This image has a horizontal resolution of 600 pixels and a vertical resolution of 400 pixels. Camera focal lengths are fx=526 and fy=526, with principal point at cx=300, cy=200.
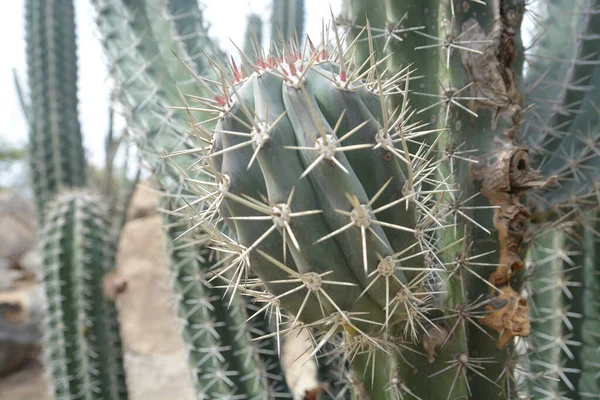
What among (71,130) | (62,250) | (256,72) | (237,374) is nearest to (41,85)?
(71,130)

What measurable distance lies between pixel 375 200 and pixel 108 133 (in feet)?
13.1

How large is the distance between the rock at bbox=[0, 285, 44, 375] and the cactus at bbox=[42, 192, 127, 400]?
169 inches

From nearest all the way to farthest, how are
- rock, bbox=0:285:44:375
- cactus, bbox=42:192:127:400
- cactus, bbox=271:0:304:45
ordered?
cactus, bbox=42:192:127:400 < cactus, bbox=271:0:304:45 < rock, bbox=0:285:44:375

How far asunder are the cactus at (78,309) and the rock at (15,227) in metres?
8.66

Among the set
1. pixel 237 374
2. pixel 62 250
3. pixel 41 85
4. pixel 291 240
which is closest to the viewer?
pixel 291 240

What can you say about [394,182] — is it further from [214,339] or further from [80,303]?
[80,303]

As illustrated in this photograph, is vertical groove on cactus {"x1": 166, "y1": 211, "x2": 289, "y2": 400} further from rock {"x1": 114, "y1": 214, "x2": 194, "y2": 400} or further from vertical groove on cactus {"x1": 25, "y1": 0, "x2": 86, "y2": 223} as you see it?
rock {"x1": 114, "y1": 214, "x2": 194, "y2": 400}

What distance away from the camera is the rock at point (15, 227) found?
11.5 meters

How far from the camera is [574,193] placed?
1.92 m

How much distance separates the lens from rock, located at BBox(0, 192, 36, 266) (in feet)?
37.8

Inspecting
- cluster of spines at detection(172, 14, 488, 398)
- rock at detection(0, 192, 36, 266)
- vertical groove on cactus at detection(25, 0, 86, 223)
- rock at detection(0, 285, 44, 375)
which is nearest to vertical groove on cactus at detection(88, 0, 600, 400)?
cluster of spines at detection(172, 14, 488, 398)

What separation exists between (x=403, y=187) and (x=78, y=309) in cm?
267

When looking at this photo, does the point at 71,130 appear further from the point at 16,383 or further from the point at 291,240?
the point at 16,383

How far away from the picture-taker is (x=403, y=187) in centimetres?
100
